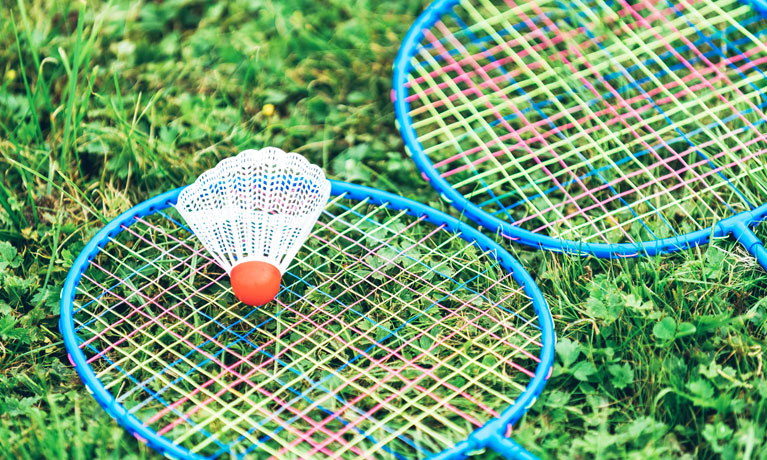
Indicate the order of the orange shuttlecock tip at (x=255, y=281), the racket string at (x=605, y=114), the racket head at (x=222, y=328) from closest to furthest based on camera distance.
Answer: the racket head at (x=222, y=328) < the orange shuttlecock tip at (x=255, y=281) < the racket string at (x=605, y=114)

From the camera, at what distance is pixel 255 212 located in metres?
2.84

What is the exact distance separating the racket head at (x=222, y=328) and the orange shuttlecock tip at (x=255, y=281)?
11 cm

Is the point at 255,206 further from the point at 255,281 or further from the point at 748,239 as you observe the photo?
the point at 748,239

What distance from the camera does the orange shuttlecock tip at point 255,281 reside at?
2.71 metres

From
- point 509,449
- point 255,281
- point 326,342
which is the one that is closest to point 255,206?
point 255,281

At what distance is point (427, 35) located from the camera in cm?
351

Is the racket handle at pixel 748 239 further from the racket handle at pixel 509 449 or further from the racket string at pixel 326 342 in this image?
the racket handle at pixel 509 449

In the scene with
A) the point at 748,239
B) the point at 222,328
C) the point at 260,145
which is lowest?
the point at 222,328

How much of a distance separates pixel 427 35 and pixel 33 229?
5.45ft

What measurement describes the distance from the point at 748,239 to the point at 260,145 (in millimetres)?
1835

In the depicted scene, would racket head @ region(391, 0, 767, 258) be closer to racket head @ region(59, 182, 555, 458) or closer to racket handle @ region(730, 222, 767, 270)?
racket handle @ region(730, 222, 767, 270)

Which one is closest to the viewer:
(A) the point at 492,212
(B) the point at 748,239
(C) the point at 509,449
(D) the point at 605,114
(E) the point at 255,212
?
(C) the point at 509,449

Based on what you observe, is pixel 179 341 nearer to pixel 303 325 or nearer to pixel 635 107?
pixel 303 325

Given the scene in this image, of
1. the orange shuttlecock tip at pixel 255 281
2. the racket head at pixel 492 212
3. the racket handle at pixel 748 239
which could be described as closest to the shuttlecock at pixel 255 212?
the orange shuttlecock tip at pixel 255 281
